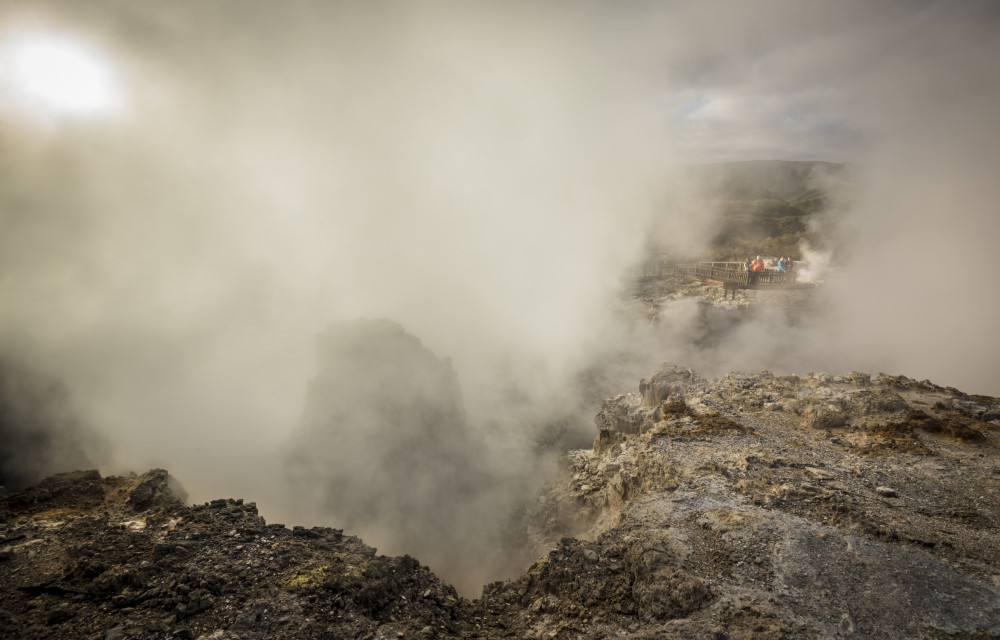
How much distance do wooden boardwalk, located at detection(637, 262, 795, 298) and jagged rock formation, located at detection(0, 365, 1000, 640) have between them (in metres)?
14.1

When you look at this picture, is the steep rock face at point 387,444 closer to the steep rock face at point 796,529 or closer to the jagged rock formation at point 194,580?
the steep rock face at point 796,529

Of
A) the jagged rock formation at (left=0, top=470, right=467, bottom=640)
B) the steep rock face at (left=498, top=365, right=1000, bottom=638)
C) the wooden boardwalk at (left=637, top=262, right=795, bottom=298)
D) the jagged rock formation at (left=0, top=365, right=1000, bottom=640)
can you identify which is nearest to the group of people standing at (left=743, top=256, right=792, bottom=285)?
the wooden boardwalk at (left=637, top=262, right=795, bottom=298)

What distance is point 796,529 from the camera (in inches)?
219

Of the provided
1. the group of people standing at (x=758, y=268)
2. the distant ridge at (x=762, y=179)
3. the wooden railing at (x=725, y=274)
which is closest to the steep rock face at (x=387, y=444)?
the wooden railing at (x=725, y=274)

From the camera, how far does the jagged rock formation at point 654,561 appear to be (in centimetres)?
447

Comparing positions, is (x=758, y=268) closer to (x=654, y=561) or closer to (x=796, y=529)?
(x=796, y=529)

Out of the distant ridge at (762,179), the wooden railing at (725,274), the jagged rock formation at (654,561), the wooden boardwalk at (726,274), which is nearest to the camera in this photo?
the jagged rock formation at (654,561)

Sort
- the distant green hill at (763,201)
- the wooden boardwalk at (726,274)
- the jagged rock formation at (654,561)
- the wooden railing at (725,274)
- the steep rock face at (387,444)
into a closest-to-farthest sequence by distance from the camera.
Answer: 1. the jagged rock formation at (654,561)
2. the steep rock face at (387,444)
3. the wooden boardwalk at (726,274)
4. the wooden railing at (725,274)
5. the distant green hill at (763,201)

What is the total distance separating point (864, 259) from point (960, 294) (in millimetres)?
4602

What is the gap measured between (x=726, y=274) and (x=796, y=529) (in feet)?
70.3

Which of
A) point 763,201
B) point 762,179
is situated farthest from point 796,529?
point 762,179

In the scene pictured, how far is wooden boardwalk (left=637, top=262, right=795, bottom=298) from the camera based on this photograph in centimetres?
2142

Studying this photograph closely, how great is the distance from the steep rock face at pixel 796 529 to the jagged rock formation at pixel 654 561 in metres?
0.02

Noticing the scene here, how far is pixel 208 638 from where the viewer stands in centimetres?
430
